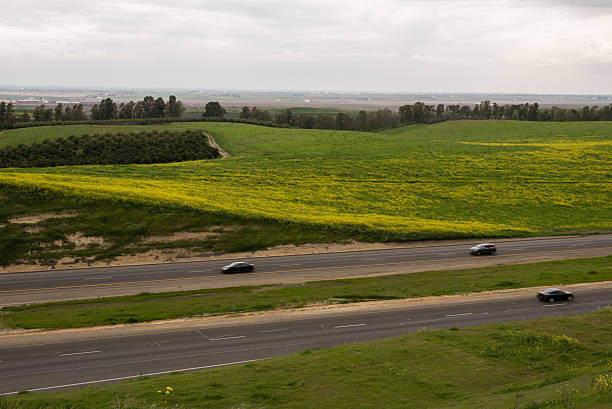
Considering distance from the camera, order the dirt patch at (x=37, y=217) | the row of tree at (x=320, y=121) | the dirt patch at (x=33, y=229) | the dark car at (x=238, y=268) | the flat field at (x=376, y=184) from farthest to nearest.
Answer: the row of tree at (x=320, y=121), the flat field at (x=376, y=184), the dirt patch at (x=37, y=217), the dirt patch at (x=33, y=229), the dark car at (x=238, y=268)

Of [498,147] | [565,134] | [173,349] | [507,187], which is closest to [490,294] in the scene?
[173,349]

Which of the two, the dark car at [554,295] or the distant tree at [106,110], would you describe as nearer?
the dark car at [554,295]

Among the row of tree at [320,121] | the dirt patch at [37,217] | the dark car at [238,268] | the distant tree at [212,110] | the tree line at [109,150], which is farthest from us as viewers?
the row of tree at [320,121]

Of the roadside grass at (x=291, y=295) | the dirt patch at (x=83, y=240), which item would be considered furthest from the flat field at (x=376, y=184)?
the roadside grass at (x=291, y=295)

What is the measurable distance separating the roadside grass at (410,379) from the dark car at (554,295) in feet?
30.8

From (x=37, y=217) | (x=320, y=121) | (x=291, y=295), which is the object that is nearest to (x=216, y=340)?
(x=291, y=295)

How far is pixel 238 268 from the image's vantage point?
47344 millimetres

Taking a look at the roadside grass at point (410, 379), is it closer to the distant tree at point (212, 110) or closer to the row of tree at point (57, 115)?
the row of tree at point (57, 115)

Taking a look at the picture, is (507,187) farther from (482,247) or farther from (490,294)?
(490,294)

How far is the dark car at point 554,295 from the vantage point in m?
38.8

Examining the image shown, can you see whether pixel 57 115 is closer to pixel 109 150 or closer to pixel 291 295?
pixel 109 150

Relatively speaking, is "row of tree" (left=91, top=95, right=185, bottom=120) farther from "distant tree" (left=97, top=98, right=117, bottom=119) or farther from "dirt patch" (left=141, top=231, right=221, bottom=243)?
"dirt patch" (left=141, top=231, right=221, bottom=243)

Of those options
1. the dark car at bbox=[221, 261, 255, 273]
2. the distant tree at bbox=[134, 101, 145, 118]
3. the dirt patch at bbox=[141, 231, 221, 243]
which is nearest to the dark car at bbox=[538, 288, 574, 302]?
the dark car at bbox=[221, 261, 255, 273]

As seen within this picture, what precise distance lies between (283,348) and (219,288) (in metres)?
15.0
